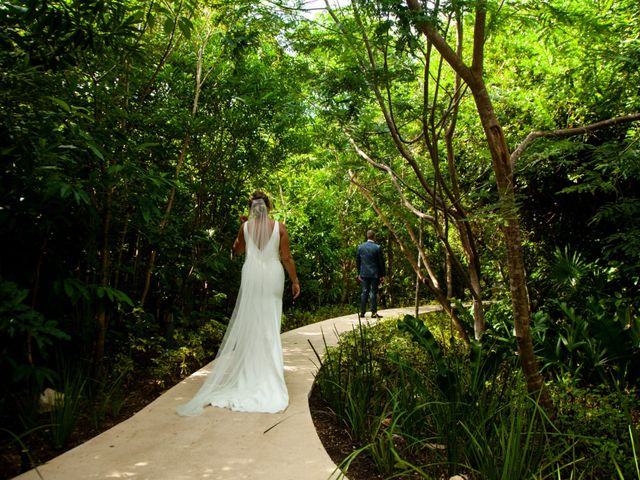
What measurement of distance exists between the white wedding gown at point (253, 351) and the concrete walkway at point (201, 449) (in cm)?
15

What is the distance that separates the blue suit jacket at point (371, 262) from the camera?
346 inches

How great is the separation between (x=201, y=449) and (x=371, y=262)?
6.31m

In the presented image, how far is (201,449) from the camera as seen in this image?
2867mm

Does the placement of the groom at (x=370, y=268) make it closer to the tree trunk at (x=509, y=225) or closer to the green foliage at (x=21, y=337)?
the tree trunk at (x=509, y=225)

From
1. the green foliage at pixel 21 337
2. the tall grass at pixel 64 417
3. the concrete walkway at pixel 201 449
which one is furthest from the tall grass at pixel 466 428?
the tall grass at pixel 64 417

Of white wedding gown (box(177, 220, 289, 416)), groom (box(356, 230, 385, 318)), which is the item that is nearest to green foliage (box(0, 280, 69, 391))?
white wedding gown (box(177, 220, 289, 416))

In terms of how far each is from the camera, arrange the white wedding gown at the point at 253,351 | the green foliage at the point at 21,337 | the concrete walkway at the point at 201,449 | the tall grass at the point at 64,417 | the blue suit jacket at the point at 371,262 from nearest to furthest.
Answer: the green foliage at the point at 21,337
the concrete walkway at the point at 201,449
the tall grass at the point at 64,417
the white wedding gown at the point at 253,351
the blue suit jacket at the point at 371,262

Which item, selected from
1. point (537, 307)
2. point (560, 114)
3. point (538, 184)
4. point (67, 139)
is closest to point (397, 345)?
point (537, 307)

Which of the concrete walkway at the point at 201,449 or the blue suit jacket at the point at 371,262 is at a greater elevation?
the blue suit jacket at the point at 371,262

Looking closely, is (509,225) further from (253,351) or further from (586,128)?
(253,351)

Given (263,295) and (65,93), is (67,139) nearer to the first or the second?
(65,93)

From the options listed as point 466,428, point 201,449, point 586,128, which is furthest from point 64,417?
point 586,128

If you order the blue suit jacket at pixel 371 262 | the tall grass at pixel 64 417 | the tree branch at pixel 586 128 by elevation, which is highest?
the tree branch at pixel 586 128

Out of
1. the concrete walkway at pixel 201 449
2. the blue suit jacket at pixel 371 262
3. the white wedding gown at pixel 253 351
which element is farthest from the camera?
the blue suit jacket at pixel 371 262
